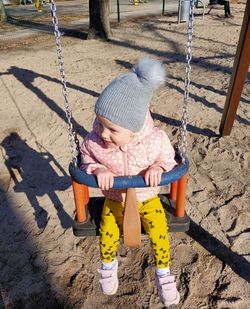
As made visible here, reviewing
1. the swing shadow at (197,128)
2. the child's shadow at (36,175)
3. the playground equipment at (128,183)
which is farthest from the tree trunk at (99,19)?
the playground equipment at (128,183)

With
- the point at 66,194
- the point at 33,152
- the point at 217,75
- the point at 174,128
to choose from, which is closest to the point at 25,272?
the point at 66,194

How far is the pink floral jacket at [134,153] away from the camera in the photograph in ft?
4.59

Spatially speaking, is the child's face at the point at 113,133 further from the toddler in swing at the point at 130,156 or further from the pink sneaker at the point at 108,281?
the pink sneaker at the point at 108,281

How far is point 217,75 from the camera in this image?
4.39 meters

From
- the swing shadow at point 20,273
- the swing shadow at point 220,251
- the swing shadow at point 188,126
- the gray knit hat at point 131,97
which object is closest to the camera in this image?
the gray knit hat at point 131,97

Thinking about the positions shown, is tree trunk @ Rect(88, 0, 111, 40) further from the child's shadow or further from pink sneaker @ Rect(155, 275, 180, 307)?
A: pink sneaker @ Rect(155, 275, 180, 307)

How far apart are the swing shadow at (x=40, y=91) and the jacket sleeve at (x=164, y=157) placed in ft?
5.85

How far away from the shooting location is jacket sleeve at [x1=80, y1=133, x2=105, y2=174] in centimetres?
143

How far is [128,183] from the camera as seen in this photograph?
4.17 ft

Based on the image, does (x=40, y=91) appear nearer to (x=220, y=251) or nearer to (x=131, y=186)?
(x=220, y=251)

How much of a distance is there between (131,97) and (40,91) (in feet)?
10.2

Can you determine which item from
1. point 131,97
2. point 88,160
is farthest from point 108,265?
point 131,97

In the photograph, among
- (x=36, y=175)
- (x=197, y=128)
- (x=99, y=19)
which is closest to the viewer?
(x=36, y=175)

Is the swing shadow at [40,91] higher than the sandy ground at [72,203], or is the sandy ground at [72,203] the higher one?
the sandy ground at [72,203]
